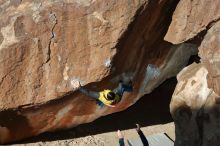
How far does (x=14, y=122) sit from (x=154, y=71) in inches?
97.7

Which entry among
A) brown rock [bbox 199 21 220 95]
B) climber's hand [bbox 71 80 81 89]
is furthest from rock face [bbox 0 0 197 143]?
brown rock [bbox 199 21 220 95]

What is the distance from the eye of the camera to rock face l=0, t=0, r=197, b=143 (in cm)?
718

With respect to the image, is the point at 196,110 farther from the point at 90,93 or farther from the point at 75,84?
the point at 75,84

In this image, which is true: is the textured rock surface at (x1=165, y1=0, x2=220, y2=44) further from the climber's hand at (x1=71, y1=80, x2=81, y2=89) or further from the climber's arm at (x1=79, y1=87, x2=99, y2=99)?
the climber's hand at (x1=71, y1=80, x2=81, y2=89)

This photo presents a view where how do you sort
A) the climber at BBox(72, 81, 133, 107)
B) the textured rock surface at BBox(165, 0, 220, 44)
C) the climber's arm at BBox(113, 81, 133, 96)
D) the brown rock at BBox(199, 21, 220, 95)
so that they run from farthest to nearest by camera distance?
1. the climber's arm at BBox(113, 81, 133, 96)
2. the climber at BBox(72, 81, 133, 107)
3. the textured rock surface at BBox(165, 0, 220, 44)
4. the brown rock at BBox(199, 21, 220, 95)

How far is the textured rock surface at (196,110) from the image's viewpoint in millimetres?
6701

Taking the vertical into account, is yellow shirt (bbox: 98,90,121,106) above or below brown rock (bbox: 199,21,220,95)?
below

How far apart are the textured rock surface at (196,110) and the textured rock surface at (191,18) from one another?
0.55 metres

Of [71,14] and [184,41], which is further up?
[71,14]

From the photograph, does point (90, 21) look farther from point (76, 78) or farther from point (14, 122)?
point (14, 122)

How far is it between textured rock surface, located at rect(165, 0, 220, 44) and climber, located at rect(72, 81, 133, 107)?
3.46ft

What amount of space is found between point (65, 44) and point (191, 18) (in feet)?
6.38

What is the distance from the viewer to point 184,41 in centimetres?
732

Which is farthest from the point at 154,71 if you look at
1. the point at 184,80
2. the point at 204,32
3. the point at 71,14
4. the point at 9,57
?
the point at 9,57
